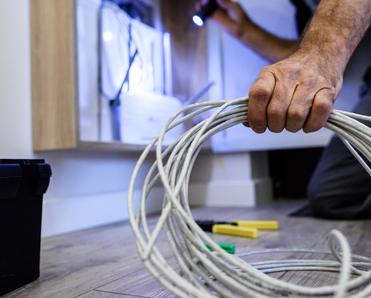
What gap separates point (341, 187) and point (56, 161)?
78 cm

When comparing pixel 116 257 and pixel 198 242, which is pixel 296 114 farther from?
pixel 116 257

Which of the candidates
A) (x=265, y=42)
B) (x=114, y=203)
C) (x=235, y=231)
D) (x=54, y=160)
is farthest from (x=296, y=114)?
(x=265, y=42)

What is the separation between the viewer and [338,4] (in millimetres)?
541

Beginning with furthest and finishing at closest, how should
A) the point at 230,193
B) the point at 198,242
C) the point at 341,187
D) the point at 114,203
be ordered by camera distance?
the point at 230,193 → the point at 114,203 → the point at 341,187 → the point at 198,242

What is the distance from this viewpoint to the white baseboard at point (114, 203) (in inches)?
40.5

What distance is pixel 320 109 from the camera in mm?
412

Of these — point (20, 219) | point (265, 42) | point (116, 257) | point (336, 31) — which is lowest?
point (116, 257)

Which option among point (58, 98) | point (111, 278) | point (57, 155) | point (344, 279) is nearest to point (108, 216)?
point (57, 155)

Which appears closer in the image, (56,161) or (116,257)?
(116,257)

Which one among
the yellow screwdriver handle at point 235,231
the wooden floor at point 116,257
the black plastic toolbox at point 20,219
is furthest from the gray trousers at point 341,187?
the black plastic toolbox at point 20,219

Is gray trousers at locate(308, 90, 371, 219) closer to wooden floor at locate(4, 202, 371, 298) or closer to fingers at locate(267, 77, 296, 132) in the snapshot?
wooden floor at locate(4, 202, 371, 298)

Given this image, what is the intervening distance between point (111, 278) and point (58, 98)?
53cm

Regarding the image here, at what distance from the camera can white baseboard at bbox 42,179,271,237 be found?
3.37 feet

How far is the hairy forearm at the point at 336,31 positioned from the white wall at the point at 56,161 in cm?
68
